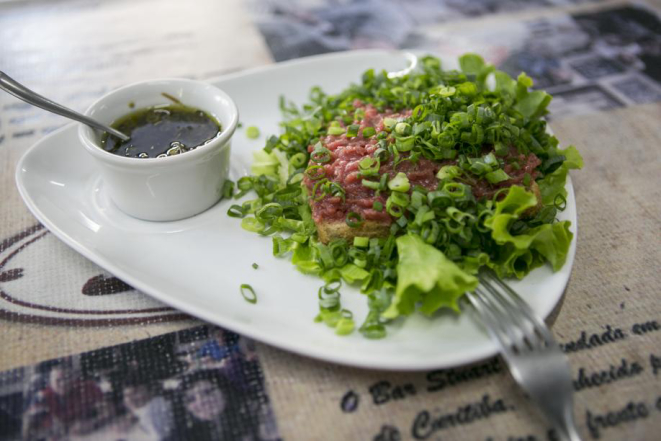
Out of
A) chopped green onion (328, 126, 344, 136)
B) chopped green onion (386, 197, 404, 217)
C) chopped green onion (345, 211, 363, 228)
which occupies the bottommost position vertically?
chopped green onion (345, 211, 363, 228)

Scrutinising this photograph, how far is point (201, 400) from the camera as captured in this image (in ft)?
6.93

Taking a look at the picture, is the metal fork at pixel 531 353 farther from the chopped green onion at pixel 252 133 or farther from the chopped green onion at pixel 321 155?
the chopped green onion at pixel 252 133

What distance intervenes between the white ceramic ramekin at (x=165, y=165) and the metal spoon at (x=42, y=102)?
0.17 feet

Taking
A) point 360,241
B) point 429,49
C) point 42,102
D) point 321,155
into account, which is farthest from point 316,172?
point 429,49

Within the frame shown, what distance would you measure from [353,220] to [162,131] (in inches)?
47.8

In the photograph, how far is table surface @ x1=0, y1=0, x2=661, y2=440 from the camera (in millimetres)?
2084

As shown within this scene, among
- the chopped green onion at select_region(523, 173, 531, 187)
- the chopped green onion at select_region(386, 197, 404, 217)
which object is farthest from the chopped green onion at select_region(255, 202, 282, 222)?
the chopped green onion at select_region(523, 173, 531, 187)

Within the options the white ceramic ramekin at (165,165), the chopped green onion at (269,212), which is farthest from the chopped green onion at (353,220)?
the white ceramic ramekin at (165,165)

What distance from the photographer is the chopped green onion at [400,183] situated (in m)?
2.52

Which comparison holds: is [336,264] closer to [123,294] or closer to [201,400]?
[201,400]

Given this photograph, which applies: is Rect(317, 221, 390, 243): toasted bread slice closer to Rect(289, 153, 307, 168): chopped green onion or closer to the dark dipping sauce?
Rect(289, 153, 307, 168): chopped green onion

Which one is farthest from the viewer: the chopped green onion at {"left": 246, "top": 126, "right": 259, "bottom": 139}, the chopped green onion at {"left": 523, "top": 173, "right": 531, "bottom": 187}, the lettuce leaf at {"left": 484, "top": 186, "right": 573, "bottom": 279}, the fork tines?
the chopped green onion at {"left": 246, "top": 126, "right": 259, "bottom": 139}

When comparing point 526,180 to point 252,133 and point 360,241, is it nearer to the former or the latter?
point 360,241

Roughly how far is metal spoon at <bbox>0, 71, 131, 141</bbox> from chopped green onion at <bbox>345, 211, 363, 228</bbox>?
1305 millimetres
